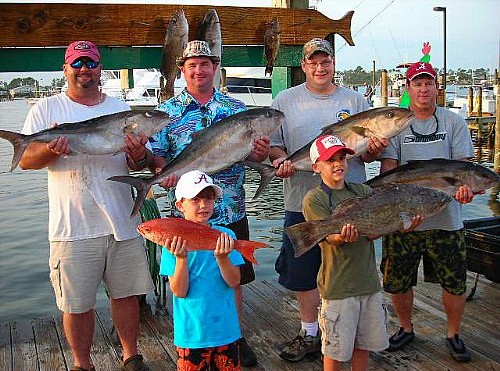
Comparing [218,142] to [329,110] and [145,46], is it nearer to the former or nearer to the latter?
[329,110]

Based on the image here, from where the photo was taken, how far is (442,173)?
155 inches

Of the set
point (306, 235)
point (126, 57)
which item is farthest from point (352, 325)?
point (126, 57)

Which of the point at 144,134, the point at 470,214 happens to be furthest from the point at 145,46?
the point at 470,214

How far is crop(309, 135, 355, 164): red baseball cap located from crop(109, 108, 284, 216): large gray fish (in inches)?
23.0

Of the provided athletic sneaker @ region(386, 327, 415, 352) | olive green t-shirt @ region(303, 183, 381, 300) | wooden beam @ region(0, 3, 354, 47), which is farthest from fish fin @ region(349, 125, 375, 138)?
athletic sneaker @ region(386, 327, 415, 352)

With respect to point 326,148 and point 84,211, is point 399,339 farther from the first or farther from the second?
point 84,211

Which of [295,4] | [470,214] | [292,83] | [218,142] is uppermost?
[295,4]

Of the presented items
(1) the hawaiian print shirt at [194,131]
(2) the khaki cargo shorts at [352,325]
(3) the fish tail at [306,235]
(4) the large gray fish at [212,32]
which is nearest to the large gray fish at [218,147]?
(1) the hawaiian print shirt at [194,131]

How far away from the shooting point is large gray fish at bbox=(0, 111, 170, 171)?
352cm

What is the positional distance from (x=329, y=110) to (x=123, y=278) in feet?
6.29

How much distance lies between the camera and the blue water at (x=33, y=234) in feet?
30.1

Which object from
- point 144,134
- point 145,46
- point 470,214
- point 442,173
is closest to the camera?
point 144,134

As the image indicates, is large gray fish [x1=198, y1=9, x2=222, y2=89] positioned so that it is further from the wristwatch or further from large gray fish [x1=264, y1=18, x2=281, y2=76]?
the wristwatch

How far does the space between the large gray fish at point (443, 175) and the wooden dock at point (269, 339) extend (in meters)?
1.30
